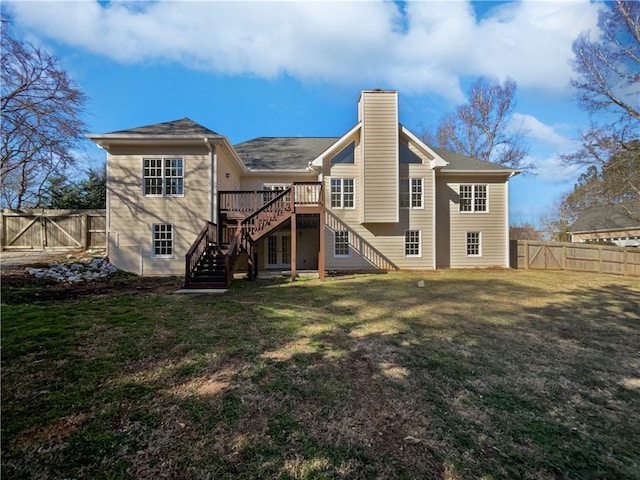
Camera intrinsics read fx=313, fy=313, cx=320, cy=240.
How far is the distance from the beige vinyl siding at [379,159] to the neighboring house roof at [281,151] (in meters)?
3.31

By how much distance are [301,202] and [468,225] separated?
9.42 meters

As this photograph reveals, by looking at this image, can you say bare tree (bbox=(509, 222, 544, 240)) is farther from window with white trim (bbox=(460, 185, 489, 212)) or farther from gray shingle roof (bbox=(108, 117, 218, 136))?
gray shingle roof (bbox=(108, 117, 218, 136))

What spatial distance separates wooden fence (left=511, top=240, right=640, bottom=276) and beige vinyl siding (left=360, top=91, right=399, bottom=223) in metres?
8.03

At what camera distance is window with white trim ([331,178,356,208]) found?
15.6 metres

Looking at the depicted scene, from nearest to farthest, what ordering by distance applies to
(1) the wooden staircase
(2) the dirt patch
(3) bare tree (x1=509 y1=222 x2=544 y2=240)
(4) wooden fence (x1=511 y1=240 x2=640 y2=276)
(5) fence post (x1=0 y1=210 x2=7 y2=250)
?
(2) the dirt patch → (1) the wooden staircase → (5) fence post (x1=0 y1=210 x2=7 y2=250) → (4) wooden fence (x1=511 y1=240 x2=640 y2=276) → (3) bare tree (x1=509 y1=222 x2=544 y2=240)

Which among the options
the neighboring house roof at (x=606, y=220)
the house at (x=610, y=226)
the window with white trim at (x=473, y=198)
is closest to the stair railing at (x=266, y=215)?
the window with white trim at (x=473, y=198)

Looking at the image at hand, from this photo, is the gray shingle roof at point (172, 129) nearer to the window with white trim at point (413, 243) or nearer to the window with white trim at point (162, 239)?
the window with white trim at point (162, 239)

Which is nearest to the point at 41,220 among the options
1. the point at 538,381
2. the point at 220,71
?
the point at 220,71

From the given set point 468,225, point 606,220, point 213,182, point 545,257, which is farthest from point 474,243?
point 606,220

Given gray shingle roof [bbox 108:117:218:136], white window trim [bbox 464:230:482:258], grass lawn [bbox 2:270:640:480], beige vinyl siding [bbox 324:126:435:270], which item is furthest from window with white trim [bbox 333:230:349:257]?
grass lawn [bbox 2:270:640:480]

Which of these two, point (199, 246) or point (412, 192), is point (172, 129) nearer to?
point (199, 246)

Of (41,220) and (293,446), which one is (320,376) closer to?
(293,446)

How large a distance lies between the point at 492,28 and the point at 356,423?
13.3 meters

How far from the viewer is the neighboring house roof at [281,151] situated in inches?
643
